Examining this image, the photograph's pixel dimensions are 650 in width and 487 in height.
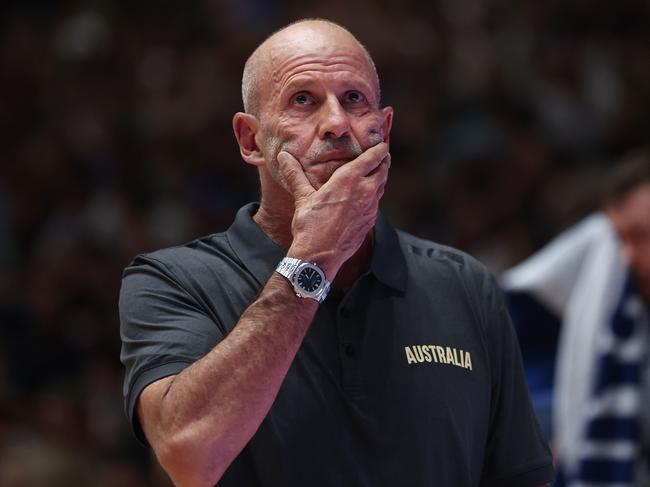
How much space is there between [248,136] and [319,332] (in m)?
0.52

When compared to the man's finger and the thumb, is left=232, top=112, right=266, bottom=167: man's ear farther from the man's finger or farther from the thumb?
the man's finger

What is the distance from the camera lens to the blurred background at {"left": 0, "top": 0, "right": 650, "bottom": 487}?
302 inches

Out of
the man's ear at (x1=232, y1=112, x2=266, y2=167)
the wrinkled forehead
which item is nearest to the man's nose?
the wrinkled forehead

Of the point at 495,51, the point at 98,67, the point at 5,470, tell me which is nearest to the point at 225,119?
the point at 98,67

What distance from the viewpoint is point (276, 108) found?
2930 mm

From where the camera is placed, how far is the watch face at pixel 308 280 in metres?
2.61

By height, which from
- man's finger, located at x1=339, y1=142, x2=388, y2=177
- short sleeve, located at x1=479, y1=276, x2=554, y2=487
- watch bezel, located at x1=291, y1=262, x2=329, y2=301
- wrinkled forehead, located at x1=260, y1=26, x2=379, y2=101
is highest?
wrinkled forehead, located at x1=260, y1=26, x2=379, y2=101

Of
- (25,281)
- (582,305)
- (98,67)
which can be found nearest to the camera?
(582,305)

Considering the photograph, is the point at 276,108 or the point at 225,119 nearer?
the point at 276,108

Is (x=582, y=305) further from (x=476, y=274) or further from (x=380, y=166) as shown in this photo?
(x=380, y=166)

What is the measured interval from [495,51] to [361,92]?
640 centimetres

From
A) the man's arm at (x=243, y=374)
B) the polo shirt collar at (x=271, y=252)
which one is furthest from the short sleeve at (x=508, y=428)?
the man's arm at (x=243, y=374)

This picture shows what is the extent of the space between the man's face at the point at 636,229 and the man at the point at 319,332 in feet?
7.00

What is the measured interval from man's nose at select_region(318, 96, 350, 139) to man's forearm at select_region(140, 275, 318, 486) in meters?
0.44
